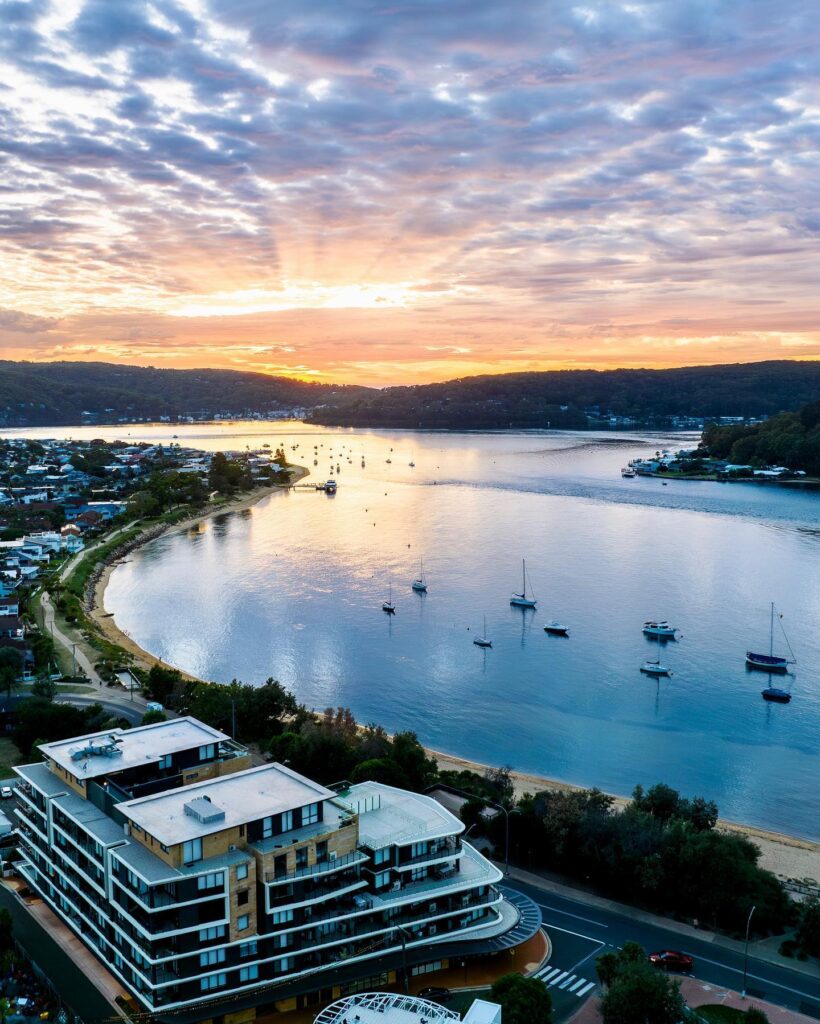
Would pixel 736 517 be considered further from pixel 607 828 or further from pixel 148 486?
pixel 607 828

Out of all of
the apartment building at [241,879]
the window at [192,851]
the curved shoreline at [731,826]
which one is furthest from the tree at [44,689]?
the window at [192,851]

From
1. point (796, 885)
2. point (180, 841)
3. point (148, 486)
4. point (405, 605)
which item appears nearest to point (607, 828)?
point (796, 885)

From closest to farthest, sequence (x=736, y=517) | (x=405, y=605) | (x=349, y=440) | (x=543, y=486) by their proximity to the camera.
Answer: (x=405, y=605) → (x=736, y=517) → (x=543, y=486) → (x=349, y=440)

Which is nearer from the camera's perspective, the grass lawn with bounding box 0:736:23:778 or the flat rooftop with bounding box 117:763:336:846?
the flat rooftop with bounding box 117:763:336:846

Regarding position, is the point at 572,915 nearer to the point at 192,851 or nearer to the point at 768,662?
the point at 192,851

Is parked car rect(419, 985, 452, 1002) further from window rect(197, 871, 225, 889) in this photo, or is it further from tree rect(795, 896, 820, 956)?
tree rect(795, 896, 820, 956)

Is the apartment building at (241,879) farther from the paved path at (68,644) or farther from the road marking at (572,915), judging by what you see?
the paved path at (68,644)

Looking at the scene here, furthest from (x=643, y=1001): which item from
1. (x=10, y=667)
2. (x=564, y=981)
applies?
(x=10, y=667)

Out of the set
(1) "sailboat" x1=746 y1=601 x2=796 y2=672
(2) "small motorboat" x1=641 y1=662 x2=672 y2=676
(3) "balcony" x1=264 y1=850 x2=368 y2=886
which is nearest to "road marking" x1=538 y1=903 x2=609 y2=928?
(3) "balcony" x1=264 y1=850 x2=368 y2=886
